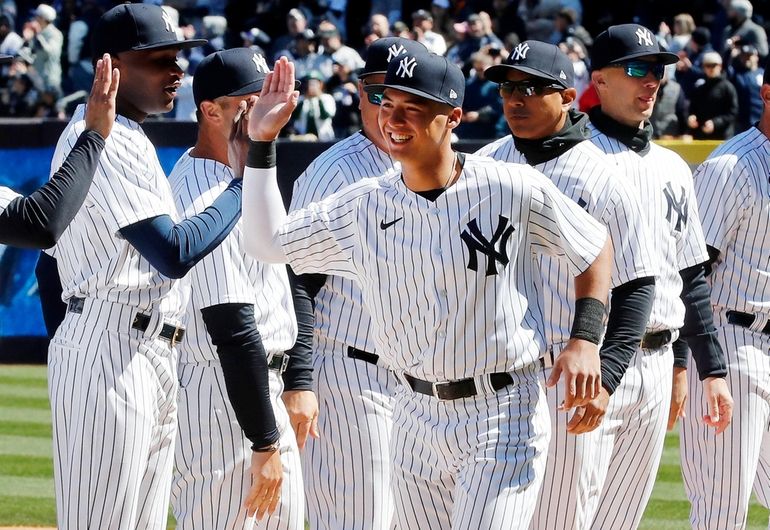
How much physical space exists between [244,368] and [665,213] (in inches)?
68.2

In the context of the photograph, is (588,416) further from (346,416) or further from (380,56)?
(380,56)

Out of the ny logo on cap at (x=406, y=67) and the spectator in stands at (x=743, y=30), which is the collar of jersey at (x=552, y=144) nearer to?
the ny logo on cap at (x=406, y=67)

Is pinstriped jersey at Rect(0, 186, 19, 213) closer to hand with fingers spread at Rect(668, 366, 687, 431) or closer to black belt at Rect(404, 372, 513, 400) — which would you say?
black belt at Rect(404, 372, 513, 400)

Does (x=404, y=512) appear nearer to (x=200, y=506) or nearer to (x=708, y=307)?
(x=200, y=506)

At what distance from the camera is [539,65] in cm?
457

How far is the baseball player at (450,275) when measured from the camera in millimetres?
3652

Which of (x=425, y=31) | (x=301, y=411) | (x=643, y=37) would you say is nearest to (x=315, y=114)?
(x=425, y=31)

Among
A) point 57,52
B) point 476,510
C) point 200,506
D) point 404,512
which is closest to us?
point 476,510

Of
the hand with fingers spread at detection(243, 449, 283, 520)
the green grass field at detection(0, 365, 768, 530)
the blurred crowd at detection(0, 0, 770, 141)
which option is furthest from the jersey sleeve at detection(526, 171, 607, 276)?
the blurred crowd at detection(0, 0, 770, 141)

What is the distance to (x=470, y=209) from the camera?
368 centimetres

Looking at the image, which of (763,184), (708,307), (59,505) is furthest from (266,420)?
(763,184)

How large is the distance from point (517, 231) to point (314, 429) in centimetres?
130

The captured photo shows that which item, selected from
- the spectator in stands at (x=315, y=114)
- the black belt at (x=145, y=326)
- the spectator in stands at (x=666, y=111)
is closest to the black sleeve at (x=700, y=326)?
the black belt at (x=145, y=326)

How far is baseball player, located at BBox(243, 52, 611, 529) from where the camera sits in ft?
12.0
